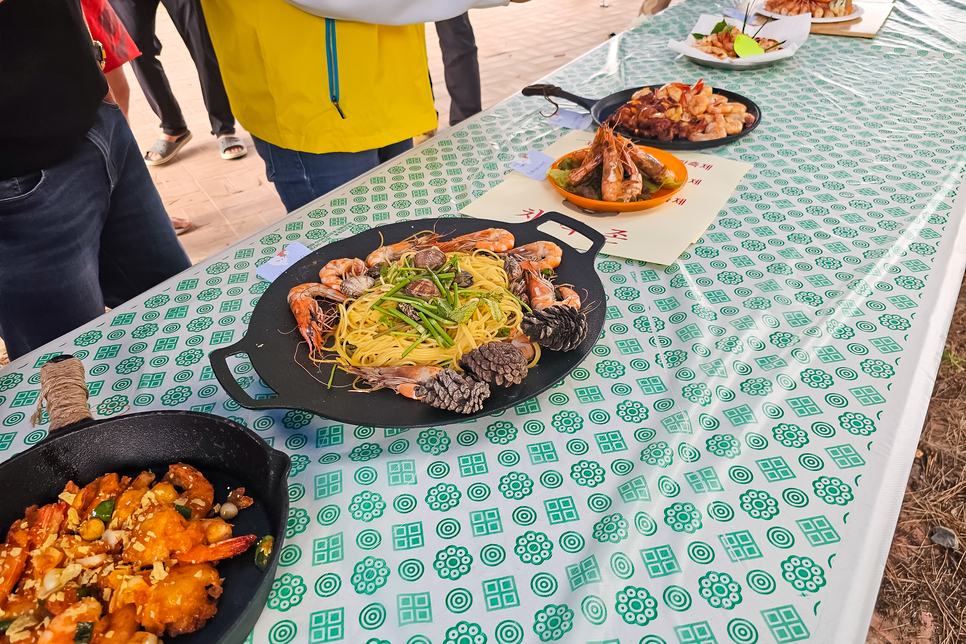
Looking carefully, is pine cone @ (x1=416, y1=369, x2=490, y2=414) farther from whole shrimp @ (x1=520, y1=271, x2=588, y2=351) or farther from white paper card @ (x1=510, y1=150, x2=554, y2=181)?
white paper card @ (x1=510, y1=150, x2=554, y2=181)

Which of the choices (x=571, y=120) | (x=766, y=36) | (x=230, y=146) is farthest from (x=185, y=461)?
(x=230, y=146)

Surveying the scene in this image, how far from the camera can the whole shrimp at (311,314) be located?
3.66 ft

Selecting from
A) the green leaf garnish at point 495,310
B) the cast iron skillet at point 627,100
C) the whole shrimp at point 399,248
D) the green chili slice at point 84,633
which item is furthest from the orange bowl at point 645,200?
the green chili slice at point 84,633

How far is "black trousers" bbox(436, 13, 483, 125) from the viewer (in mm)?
3984

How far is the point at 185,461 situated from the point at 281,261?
0.73m

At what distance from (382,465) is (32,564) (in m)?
0.50

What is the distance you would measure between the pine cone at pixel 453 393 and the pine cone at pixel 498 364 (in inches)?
1.0

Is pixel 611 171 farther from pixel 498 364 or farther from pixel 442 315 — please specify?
pixel 498 364

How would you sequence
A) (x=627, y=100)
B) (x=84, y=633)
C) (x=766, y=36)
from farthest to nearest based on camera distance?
(x=766, y=36) < (x=627, y=100) < (x=84, y=633)

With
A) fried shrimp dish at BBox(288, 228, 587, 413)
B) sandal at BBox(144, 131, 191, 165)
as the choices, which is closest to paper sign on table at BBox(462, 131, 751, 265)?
fried shrimp dish at BBox(288, 228, 587, 413)

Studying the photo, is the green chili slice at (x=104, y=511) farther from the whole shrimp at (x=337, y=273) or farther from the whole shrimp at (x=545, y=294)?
the whole shrimp at (x=545, y=294)

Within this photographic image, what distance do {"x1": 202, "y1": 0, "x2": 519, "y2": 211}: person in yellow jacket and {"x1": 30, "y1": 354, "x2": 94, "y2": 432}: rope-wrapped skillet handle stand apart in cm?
115

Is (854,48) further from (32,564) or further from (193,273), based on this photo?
(32,564)

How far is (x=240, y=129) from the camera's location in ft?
16.9
